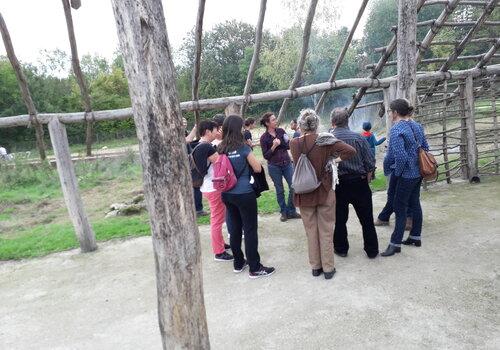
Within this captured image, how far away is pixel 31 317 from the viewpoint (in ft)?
13.3

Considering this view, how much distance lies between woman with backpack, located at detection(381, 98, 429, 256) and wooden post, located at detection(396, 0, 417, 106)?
138 cm

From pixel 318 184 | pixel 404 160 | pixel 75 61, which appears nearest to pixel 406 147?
pixel 404 160

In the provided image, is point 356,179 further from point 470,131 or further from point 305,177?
point 470,131

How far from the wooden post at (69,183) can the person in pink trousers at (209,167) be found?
6.95 ft

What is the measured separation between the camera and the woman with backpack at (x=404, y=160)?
4168mm

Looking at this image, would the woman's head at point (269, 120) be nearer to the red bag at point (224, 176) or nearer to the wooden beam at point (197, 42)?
the wooden beam at point (197, 42)

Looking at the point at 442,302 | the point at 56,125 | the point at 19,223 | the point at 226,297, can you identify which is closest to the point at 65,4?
the point at 56,125

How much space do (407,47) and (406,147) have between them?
1941 millimetres

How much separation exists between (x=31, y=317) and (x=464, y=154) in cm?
758

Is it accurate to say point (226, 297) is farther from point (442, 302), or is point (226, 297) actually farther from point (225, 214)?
point (442, 302)

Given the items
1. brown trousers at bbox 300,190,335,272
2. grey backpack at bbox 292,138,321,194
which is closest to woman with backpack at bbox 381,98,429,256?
brown trousers at bbox 300,190,335,272

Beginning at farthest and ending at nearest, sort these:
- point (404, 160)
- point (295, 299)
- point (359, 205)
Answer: point (359, 205) < point (404, 160) < point (295, 299)

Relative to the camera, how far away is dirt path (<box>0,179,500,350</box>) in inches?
122

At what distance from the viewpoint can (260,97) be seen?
6.20m
